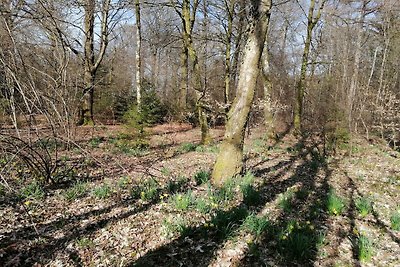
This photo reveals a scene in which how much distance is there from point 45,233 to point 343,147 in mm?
10355

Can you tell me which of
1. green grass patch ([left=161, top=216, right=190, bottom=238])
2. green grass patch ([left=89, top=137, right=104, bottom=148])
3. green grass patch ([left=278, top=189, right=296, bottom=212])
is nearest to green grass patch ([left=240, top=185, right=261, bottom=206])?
green grass patch ([left=278, top=189, right=296, bottom=212])

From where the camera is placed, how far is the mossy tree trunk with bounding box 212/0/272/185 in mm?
5148

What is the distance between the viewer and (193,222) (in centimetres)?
386

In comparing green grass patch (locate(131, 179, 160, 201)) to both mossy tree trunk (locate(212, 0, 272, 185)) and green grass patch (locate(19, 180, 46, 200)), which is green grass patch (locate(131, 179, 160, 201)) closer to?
mossy tree trunk (locate(212, 0, 272, 185))

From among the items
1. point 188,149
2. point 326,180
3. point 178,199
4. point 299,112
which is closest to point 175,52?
point 299,112

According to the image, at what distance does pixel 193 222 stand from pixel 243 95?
250cm

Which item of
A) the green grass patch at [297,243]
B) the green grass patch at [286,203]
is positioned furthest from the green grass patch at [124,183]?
the green grass patch at [297,243]

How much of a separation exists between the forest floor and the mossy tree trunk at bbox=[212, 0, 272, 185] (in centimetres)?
34

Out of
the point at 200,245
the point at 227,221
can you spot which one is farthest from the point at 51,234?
the point at 227,221

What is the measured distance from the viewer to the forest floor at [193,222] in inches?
127

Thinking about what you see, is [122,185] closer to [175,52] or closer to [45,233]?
[45,233]

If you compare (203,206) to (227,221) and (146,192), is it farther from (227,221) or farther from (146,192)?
(146,192)

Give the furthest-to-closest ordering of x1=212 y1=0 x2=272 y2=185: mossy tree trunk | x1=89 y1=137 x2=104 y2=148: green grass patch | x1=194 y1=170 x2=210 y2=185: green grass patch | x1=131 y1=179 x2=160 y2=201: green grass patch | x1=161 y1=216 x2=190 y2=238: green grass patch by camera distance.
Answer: x1=89 y1=137 x2=104 y2=148: green grass patch < x1=194 y1=170 x2=210 y2=185: green grass patch < x1=212 y1=0 x2=272 y2=185: mossy tree trunk < x1=131 y1=179 x2=160 y2=201: green grass patch < x1=161 y1=216 x2=190 y2=238: green grass patch

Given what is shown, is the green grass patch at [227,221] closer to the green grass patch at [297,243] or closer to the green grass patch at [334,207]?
the green grass patch at [297,243]
